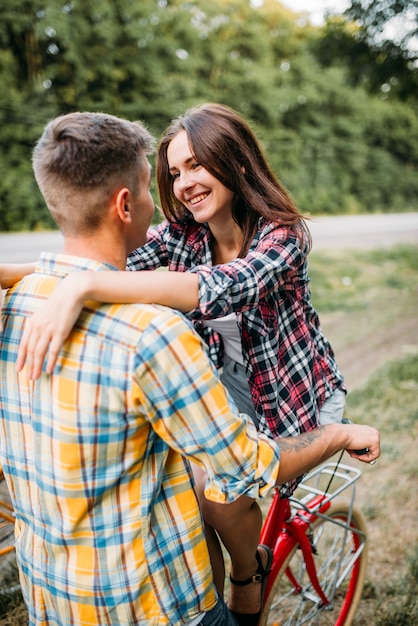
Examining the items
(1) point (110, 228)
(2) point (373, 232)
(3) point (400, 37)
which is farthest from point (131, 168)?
(2) point (373, 232)

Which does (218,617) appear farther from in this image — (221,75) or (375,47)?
(221,75)

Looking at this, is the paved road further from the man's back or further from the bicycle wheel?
the man's back

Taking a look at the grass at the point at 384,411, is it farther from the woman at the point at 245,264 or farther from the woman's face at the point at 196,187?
the woman's face at the point at 196,187

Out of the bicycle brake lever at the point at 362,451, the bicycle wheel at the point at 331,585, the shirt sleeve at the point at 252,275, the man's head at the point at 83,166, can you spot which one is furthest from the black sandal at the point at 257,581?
the man's head at the point at 83,166

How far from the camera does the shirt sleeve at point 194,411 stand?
4.05ft

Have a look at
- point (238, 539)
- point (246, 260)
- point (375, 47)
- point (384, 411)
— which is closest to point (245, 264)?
point (246, 260)

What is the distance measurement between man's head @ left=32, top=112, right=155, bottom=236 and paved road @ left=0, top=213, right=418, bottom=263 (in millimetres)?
10570

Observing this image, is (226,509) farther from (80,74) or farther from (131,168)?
(80,74)

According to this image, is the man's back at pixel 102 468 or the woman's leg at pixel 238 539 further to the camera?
the woman's leg at pixel 238 539

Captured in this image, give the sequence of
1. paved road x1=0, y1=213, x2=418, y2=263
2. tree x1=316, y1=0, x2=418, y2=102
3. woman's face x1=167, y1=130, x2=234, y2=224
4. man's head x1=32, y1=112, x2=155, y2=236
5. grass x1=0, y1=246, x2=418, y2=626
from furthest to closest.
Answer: paved road x1=0, y1=213, x2=418, y2=263 → tree x1=316, y1=0, x2=418, y2=102 → grass x1=0, y1=246, x2=418, y2=626 → woman's face x1=167, y1=130, x2=234, y2=224 → man's head x1=32, y1=112, x2=155, y2=236

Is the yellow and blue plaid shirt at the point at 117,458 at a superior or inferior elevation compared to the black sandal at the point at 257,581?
superior

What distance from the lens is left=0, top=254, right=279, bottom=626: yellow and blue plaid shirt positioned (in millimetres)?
1250

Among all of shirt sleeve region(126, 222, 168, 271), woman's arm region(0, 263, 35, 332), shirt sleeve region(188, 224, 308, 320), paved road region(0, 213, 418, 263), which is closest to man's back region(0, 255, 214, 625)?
woman's arm region(0, 263, 35, 332)

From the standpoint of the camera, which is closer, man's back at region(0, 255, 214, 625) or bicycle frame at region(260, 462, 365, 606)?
man's back at region(0, 255, 214, 625)
